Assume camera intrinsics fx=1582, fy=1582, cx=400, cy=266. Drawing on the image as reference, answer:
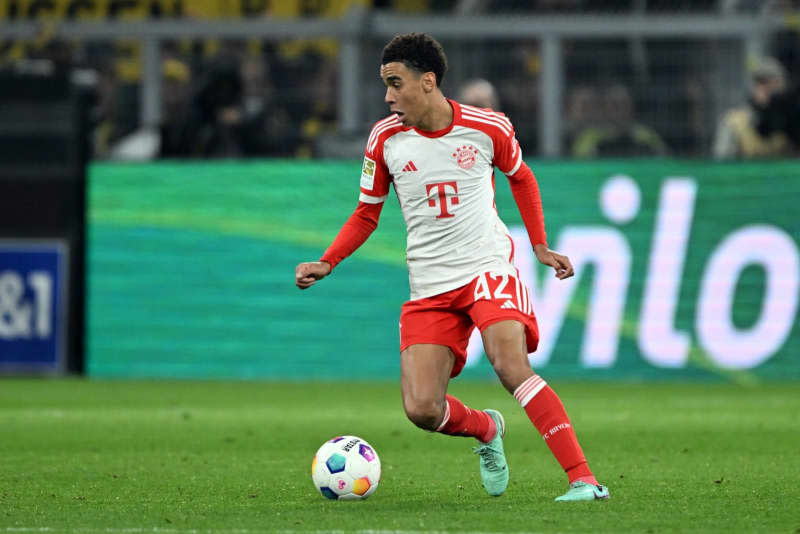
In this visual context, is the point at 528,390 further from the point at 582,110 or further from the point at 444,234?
the point at 582,110

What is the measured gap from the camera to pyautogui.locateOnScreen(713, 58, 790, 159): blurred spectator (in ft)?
46.8

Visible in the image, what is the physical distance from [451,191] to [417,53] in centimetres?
63

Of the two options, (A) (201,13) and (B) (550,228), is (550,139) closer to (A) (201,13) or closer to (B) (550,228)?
(B) (550,228)

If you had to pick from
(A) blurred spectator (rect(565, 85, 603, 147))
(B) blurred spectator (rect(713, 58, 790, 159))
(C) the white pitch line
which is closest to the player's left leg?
(C) the white pitch line

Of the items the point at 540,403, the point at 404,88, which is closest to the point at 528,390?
the point at 540,403

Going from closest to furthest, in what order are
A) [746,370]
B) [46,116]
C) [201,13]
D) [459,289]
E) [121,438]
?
[459,289] → [121,438] → [746,370] → [46,116] → [201,13]

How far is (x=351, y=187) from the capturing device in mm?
14508

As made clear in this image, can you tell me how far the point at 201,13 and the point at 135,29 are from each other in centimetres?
79

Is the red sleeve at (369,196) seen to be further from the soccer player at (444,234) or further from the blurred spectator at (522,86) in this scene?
the blurred spectator at (522,86)

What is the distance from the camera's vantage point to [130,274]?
48.2ft

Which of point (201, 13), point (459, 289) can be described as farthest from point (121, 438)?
point (201, 13)

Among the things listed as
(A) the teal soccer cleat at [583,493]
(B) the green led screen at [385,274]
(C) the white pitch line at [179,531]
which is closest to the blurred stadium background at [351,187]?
(B) the green led screen at [385,274]

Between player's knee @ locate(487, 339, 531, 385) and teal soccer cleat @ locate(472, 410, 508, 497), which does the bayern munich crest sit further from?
teal soccer cleat @ locate(472, 410, 508, 497)

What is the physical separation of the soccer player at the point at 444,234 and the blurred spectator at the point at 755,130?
7.53 m
